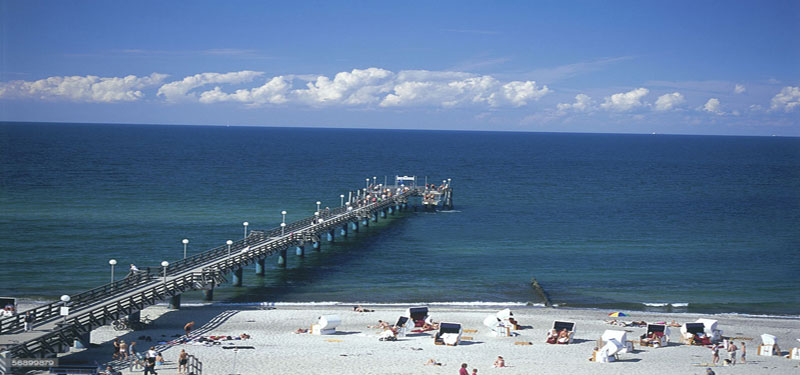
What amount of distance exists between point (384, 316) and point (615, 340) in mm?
10342

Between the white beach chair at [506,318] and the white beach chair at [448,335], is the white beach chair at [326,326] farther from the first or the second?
the white beach chair at [506,318]

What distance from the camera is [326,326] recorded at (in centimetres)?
2988

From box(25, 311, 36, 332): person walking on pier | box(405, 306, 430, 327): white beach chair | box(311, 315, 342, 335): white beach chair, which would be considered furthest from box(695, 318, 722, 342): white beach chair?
box(25, 311, 36, 332): person walking on pier

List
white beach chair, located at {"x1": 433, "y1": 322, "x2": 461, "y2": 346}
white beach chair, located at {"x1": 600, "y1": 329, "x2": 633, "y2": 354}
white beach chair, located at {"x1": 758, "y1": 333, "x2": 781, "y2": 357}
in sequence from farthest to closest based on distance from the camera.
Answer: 1. white beach chair, located at {"x1": 758, "y1": 333, "x2": 781, "y2": 357}
2. white beach chair, located at {"x1": 433, "y1": 322, "x2": 461, "y2": 346}
3. white beach chair, located at {"x1": 600, "y1": 329, "x2": 633, "y2": 354}

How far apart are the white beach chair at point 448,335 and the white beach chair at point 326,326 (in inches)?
158

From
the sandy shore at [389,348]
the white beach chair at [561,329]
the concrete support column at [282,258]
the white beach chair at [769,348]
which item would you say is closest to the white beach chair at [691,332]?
the sandy shore at [389,348]

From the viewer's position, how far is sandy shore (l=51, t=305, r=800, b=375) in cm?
2538

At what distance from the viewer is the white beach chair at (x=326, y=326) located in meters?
29.9

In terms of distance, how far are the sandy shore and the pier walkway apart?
3.29 feet

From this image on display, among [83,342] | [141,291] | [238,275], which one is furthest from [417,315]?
[238,275]

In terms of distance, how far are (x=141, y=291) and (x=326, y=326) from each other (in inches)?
295

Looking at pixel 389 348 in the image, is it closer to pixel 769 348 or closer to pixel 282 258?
pixel 769 348

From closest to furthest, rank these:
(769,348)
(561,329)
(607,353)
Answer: (607,353) < (769,348) < (561,329)

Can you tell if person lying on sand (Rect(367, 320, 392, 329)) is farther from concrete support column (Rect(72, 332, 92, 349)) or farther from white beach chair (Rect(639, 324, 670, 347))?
concrete support column (Rect(72, 332, 92, 349))
